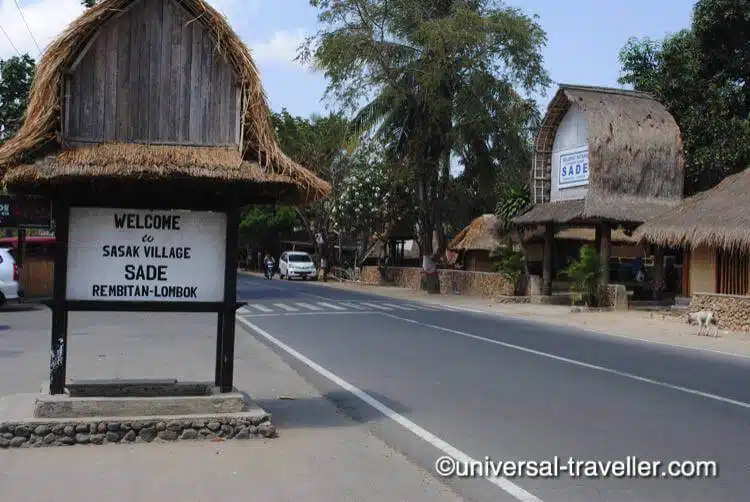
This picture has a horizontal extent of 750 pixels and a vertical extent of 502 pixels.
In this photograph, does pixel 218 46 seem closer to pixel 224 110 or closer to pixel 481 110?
pixel 224 110

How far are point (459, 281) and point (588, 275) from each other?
11.7 m

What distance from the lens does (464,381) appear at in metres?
11.9

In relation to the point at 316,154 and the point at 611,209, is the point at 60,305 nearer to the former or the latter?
the point at 611,209

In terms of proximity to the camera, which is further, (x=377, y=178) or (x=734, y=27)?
(x=377, y=178)

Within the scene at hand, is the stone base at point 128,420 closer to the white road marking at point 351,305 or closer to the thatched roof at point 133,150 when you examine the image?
the thatched roof at point 133,150

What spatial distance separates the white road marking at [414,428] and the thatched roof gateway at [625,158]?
1678 centimetres

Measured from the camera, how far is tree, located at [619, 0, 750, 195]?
99.6 ft

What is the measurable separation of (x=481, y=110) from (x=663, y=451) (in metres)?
28.7

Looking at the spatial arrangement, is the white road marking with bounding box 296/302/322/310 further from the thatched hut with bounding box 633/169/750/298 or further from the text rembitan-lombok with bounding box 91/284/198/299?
the text rembitan-lombok with bounding box 91/284/198/299

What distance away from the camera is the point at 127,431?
7711 mm

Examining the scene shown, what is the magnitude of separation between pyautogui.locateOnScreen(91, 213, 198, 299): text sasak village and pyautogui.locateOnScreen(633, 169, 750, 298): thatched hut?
17.8m

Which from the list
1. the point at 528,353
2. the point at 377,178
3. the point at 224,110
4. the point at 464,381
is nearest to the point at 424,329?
the point at 528,353

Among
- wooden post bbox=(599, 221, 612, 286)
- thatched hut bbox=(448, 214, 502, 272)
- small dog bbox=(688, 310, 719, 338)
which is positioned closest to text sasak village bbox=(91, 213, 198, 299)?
small dog bbox=(688, 310, 719, 338)

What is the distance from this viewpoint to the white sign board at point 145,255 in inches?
328
